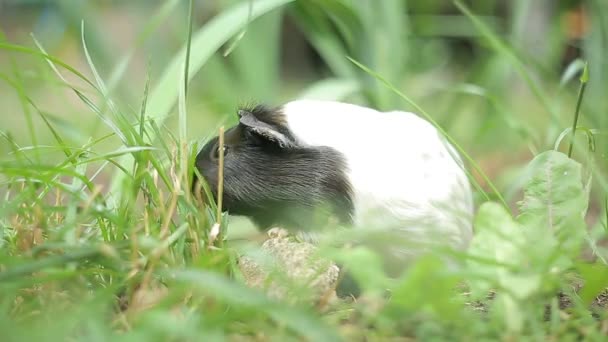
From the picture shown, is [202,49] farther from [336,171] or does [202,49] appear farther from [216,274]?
[216,274]

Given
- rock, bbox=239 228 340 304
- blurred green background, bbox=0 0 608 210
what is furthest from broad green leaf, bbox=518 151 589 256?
blurred green background, bbox=0 0 608 210

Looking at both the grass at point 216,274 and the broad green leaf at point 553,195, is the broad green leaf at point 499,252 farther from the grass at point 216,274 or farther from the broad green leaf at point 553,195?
the broad green leaf at point 553,195

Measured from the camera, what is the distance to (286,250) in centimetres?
112

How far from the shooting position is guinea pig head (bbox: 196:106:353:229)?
1359 mm

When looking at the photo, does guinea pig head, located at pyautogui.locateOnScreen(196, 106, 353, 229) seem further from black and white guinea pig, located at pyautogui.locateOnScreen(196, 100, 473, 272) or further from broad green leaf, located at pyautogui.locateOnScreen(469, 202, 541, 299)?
broad green leaf, located at pyautogui.locateOnScreen(469, 202, 541, 299)

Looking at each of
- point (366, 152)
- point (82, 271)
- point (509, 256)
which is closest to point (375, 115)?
point (366, 152)

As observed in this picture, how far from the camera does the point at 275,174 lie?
1.40 metres

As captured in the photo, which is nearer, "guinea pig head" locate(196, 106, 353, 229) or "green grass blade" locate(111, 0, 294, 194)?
"guinea pig head" locate(196, 106, 353, 229)

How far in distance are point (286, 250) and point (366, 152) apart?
326 millimetres

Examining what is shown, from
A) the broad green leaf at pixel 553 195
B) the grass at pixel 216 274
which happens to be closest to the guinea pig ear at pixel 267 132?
the grass at pixel 216 274

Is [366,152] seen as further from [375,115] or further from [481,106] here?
[481,106]

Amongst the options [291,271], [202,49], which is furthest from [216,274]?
[202,49]

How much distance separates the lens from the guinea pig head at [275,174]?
136 centimetres

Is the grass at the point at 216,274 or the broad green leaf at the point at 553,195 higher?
the broad green leaf at the point at 553,195
